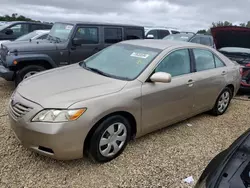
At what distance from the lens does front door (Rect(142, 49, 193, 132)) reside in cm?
336

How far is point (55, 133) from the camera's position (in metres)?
2.59

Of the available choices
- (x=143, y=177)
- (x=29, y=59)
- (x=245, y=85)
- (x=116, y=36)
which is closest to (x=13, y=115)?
(x=143, y=177)

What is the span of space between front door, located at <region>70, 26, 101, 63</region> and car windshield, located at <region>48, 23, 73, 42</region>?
25 centimetres

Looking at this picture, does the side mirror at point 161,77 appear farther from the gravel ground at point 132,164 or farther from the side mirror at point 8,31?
the side mirror at point 8,31

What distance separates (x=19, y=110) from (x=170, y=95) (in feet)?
6.76

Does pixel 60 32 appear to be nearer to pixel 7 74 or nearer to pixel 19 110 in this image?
pixel 7 74

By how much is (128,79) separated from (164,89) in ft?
1.94

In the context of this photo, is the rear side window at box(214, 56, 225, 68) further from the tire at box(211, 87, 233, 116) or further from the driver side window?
the driver side window

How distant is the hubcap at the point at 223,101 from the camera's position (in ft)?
16.1

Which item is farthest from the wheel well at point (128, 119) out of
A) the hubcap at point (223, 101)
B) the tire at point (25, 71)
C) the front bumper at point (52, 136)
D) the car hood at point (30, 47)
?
the car hood at point (30, 47)

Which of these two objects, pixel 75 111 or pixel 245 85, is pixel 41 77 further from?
pixel 245 85

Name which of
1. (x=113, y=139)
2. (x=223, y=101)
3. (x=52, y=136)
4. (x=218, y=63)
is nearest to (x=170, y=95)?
(x=113, y=139)

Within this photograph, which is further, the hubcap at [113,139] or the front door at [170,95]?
the front door at [170,95]

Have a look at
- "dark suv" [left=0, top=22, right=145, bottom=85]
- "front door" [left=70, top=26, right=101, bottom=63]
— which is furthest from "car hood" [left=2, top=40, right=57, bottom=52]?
"front door" [left=70, top=26, right=101, bottom=63]
